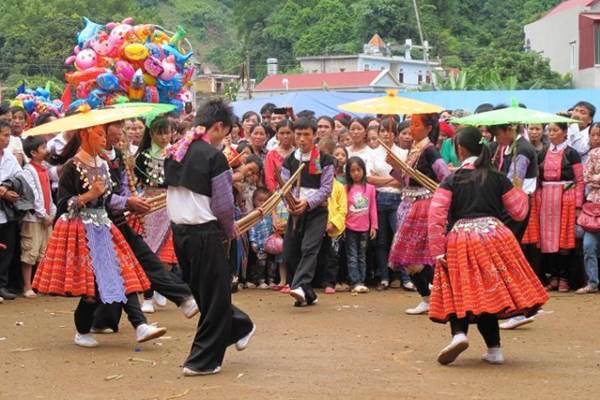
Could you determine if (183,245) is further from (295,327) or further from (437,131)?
(437,131)

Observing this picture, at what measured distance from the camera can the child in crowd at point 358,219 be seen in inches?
509

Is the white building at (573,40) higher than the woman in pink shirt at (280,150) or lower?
higher

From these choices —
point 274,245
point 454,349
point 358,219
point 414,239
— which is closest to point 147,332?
point 454,349

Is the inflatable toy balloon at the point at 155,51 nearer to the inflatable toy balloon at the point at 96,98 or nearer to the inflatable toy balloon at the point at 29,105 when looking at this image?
the inflatable toy balloon at the point at 96,98

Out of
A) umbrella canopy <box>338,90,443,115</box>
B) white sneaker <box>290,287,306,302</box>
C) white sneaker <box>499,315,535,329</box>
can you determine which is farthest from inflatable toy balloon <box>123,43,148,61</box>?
white sneaker <box>499,315,535,329</box>

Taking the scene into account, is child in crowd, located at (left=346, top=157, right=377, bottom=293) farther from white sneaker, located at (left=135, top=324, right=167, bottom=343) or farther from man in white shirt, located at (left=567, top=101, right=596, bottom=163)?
white sneaker, located at (left=135, top=324, right=167, bottom=343)

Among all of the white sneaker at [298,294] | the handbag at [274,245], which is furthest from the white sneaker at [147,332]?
the handbag at [274,245]

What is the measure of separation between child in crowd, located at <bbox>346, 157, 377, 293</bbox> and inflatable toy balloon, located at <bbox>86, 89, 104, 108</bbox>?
3.00 m

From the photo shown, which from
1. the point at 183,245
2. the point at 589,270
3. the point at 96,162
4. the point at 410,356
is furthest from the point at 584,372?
the point at 589,270

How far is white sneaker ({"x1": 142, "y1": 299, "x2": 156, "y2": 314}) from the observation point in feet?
36.1

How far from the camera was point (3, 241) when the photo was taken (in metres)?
12.0

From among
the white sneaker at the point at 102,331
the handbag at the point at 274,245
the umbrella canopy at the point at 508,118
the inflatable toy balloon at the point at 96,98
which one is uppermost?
the inflatable toy balloon at the point at 96,98

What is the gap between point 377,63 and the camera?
81438 mm

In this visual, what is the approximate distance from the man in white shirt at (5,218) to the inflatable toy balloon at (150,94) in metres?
2.27
